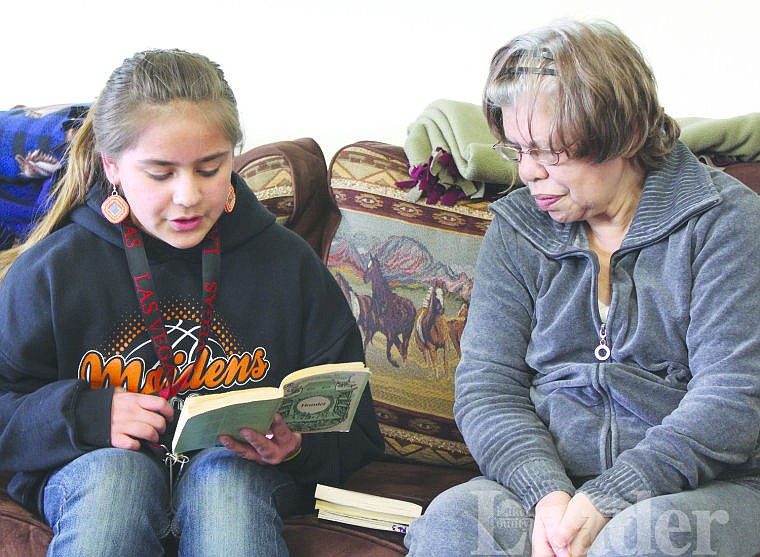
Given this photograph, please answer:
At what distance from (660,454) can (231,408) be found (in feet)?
2.06

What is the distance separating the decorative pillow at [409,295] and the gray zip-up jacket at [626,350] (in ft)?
1.01

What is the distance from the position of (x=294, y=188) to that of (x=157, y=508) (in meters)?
0.83

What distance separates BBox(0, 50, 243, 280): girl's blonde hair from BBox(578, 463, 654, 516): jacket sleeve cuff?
80cm

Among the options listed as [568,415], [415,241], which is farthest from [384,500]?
[415,241]

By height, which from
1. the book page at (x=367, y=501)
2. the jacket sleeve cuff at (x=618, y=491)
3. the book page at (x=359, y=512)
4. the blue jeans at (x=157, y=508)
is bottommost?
the book page at (x=359, y=512)

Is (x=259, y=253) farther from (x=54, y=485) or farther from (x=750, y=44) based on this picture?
(x=750, y=44)

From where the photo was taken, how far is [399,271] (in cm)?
192

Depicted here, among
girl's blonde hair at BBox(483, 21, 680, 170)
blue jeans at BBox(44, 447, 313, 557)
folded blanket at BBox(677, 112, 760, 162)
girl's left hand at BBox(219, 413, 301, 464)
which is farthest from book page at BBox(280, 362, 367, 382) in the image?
folded blanket at BBox(677, 112, 760, 162)

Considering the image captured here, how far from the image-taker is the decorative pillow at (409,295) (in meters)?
1.88

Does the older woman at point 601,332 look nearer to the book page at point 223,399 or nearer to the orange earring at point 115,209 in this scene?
the book page at point 223,399

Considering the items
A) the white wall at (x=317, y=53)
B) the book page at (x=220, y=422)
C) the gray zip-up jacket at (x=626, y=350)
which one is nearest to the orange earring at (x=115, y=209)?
the book page at (x=220, y=422)

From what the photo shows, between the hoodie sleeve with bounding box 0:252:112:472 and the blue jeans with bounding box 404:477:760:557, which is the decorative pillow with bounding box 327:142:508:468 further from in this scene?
the hoodie sleeve with bounding box 0:252:112:472

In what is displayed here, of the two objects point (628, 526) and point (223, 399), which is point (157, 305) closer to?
point (223, 399)

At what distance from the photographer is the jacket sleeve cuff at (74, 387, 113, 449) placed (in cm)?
139
